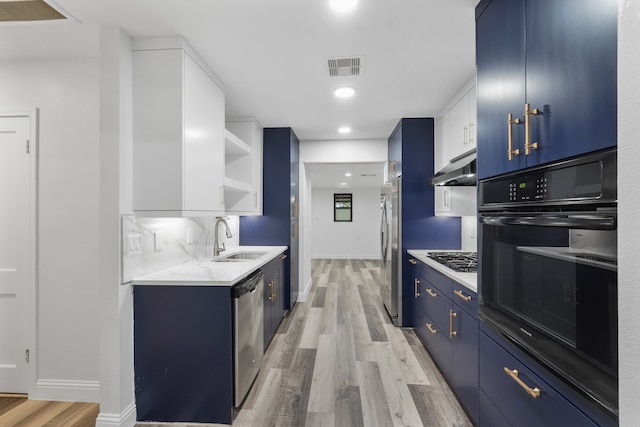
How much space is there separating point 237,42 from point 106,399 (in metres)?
2.40

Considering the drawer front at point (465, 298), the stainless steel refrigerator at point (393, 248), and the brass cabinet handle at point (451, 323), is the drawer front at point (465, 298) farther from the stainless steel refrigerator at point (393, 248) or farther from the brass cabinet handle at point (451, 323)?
the stainless steel refrigerator at point (393, 248)

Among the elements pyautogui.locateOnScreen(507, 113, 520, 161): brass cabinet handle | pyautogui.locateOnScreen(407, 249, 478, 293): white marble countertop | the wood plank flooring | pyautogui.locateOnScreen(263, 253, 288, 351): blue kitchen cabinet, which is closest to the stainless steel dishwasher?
pyautogui.locateOnScreen(263, 253, 288, 351): blue kitchen cabinet

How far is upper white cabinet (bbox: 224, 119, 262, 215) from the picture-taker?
3586mm

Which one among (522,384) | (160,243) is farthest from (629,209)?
(160,243)

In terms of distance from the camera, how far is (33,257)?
2.21 meters

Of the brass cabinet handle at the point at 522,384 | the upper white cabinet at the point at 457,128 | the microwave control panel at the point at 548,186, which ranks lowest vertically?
the brass cabinet handle at the point at 522,384

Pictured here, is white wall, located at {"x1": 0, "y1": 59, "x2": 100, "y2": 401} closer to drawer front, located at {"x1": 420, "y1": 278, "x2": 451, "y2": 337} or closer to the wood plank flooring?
the wood plank flooring

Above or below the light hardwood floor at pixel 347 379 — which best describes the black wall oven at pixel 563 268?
above

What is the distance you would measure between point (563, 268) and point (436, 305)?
174 cm

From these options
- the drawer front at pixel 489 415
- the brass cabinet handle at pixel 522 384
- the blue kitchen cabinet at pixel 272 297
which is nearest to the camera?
the brass cabinet handle at pixel 522 384

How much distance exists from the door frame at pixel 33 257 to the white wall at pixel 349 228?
304 inches

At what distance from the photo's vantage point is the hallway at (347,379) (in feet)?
6.63

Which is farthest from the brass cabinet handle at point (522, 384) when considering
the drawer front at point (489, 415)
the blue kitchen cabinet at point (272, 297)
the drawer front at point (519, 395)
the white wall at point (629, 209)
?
the blue kitchen cabinet at point (272, 297)

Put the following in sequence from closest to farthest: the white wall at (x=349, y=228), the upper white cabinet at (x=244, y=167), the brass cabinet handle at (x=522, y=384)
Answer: the brass cabinet handle at (x=522, y=384) < the upper white cabinet at (x=244, y=167) < the white wall at (x=349, y=228)
